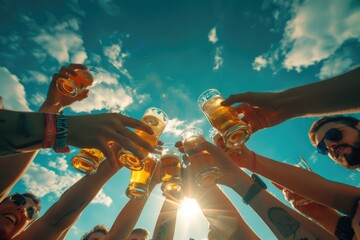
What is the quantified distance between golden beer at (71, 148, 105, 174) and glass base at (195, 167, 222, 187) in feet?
3.87

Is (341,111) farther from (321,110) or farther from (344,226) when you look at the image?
(344,226)

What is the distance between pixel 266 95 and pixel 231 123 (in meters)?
0.50

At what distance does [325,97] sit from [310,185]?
1332 millimetres

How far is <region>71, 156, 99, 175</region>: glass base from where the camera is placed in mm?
2336

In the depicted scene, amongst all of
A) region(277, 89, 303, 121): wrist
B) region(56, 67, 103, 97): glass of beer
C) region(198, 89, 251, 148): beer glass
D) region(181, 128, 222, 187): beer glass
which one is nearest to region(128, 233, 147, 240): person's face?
region(181, 128, 222, 187): beer glass

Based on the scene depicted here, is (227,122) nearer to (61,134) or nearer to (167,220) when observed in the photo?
(61,134)

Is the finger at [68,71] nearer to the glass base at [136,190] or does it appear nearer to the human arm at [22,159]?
the human arm at [22,159]

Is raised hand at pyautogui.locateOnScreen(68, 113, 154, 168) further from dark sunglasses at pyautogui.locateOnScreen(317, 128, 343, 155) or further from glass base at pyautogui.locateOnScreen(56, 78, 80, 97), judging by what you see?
dark sunglasses at pyautogui.locateOnScreen(317, 128, 343, 155)

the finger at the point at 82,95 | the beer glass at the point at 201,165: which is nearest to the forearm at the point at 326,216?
the beer glass at the point at 201,165

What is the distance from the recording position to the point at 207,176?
7.29 ft

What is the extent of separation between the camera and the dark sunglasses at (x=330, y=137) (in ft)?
10.2

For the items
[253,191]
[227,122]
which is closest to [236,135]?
[227,122]

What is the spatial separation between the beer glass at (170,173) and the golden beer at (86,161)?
30.9 inches

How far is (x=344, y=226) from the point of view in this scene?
103 inches
